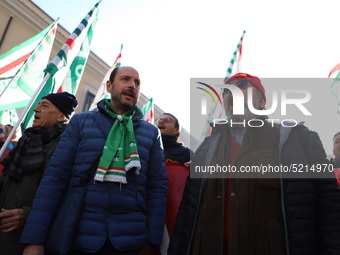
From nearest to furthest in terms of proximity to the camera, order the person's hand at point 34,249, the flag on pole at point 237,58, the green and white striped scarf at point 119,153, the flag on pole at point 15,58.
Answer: the person's hand at point 34,249 < the green and white striped scarf at point 119,153 < the flag on pole at point 15,58 < the flag on pole at point 237,58

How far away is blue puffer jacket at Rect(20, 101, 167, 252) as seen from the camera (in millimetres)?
1624

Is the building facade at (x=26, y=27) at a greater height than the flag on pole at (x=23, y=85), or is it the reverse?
the building facade at (x=26, y=27)

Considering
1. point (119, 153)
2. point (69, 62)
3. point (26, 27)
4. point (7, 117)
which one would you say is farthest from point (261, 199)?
point (26, 27)

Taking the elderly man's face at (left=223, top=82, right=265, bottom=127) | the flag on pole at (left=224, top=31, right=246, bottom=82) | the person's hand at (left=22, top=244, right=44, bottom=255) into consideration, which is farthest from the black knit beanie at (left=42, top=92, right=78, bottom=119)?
the flag on pole at (left=224, top=31, right=246, bottom=82)

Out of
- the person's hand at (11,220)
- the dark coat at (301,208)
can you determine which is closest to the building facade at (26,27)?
the person's hand at (11,220)

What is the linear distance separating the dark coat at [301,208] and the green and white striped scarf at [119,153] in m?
0.46

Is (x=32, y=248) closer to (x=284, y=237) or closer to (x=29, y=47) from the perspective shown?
(x=284, y=237)

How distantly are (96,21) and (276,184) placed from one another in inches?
170

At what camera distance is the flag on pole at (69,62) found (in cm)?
372

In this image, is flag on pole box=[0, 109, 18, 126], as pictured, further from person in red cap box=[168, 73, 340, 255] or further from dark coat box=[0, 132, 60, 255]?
person in red cap box=[168, 73, 340, 255]

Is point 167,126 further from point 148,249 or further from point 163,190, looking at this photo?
point 148,249

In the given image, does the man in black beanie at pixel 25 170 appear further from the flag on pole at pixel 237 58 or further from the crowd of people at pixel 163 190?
the flag on pole at pixel 237 58

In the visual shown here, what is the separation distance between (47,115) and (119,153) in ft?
3.56

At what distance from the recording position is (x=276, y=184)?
162 centimetres
